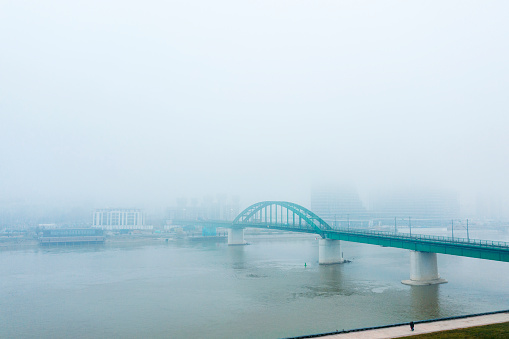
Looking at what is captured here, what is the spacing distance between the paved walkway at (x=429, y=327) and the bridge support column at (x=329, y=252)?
3443cm

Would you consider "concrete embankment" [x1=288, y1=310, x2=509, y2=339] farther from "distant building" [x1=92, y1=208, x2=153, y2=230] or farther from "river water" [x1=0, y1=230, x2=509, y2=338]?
"distant building" [x1=92, y1=208, x2=153, y2=230]

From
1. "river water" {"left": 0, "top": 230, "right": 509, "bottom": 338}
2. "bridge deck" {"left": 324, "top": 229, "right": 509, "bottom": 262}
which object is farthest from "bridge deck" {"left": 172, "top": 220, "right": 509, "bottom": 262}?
"river water" {"left": 0, "top": 230, "right": 509, "bottom": 338}

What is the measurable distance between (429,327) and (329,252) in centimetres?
3731

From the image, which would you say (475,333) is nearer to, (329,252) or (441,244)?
(441,244)

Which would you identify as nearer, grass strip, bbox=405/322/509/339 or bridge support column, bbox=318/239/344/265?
grass strip, bbox=405/322/509/339

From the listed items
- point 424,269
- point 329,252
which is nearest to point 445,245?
point 424,269

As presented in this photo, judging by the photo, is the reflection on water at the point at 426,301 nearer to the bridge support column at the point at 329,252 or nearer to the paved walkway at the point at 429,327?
the paved walkway at the point at 429,327

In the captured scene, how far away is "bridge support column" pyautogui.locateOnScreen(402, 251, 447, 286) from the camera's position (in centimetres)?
4225

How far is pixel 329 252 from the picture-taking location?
60875 mm

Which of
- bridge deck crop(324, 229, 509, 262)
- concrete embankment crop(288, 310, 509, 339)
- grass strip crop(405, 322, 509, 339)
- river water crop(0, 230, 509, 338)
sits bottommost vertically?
river water crop(0, 230, 509, 338)

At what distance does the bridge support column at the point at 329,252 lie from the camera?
60.3 meters

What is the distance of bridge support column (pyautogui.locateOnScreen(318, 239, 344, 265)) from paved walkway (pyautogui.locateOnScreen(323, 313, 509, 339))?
113 feet

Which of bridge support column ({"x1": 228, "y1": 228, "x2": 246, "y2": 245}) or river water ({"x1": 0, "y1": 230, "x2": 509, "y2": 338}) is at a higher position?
bridge support column ({"x1": 228, "y1": 228, "x2": 246, "y2": 245})

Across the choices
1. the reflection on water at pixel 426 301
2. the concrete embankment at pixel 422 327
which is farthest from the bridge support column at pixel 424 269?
the concrete embankment at pixel 422 327
